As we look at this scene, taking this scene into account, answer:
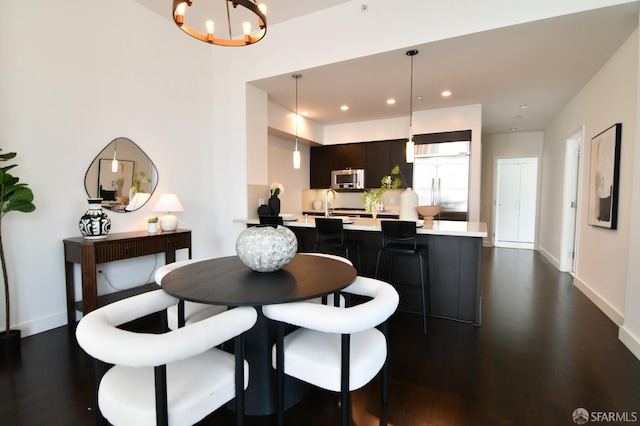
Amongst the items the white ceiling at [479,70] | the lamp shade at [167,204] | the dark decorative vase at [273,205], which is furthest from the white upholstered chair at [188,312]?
the white ceiling at [479,70]

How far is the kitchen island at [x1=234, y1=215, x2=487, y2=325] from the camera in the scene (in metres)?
2.98

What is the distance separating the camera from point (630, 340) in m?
2.47

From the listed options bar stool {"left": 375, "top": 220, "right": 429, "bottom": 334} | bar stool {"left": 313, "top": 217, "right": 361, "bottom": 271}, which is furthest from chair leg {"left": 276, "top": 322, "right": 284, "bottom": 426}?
bar stool {"left": 313, "top": 217, "right": 361, "bottom": 271}

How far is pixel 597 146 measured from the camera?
12.1 ft

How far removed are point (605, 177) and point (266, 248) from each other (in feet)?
12.5

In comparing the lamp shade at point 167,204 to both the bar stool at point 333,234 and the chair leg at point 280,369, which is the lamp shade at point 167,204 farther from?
the chair leg at point 280,369

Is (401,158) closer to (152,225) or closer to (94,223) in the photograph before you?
(152,225)

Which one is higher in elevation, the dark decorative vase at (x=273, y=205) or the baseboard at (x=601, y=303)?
the dark decorative vase at (x=273, y=205)

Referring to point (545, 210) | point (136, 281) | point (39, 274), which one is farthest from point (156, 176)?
point (545, 210)

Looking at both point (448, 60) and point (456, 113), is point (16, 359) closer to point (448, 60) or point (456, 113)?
point (448, 60)

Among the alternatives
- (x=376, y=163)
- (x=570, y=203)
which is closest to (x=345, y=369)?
(x=376, y=163)

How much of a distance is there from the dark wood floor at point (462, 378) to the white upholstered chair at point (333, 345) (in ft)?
1.43

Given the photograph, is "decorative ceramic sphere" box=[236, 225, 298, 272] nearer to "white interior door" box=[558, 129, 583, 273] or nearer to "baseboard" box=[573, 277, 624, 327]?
"baseboard" box=[573, 277, 624, 327]

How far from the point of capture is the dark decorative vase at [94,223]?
2787 millimetres
